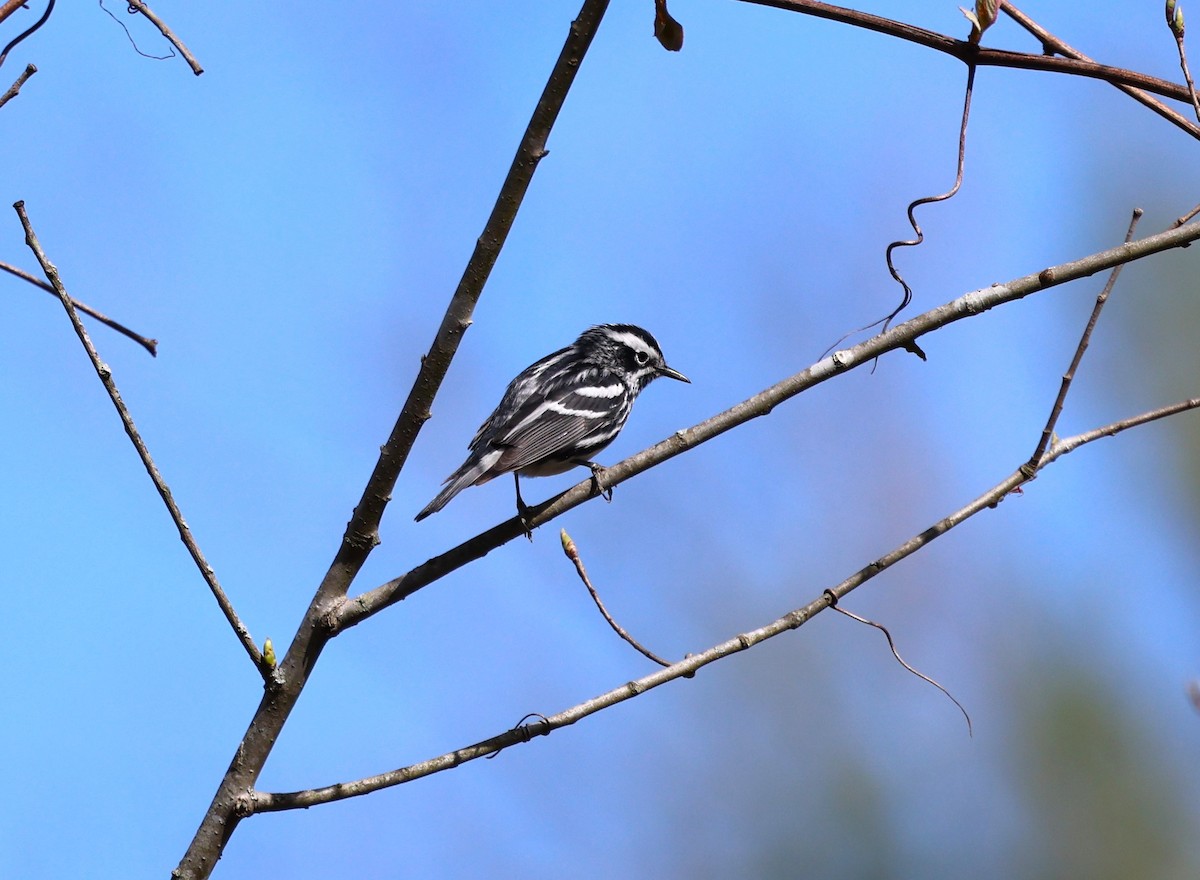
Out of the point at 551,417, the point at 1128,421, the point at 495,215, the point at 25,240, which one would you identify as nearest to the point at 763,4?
the point at 495,215

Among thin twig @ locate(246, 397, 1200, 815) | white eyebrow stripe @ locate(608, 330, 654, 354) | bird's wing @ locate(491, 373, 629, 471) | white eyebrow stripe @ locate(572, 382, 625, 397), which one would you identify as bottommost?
thin twig @ locate(246, 397, 1200, 815)

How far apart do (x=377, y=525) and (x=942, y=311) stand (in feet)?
5.25

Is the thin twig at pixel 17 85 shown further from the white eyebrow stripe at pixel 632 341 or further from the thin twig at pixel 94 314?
the white eyebrow stripe at pixel 632 341

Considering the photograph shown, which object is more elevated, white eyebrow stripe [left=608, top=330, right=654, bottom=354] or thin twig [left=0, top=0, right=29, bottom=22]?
white eyebrow stripe [left=608, top=330, right=654, bottom=354]

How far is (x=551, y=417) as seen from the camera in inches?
212

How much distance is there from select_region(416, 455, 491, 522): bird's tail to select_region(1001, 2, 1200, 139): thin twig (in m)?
2.70

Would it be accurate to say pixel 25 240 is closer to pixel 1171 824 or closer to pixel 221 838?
pixel 221 838

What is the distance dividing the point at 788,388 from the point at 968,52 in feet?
3.09

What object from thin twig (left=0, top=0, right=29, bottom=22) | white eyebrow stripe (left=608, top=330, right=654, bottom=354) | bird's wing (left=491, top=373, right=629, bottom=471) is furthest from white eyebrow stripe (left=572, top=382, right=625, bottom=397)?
thin twig (left=0, top=0, right=29, bottom=22)

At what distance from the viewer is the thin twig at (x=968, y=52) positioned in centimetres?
277

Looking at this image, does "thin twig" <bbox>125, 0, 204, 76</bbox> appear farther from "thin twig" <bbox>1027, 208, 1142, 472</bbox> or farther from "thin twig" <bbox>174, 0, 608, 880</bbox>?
"thin twig" <bbox>1027, 208, 1142, 472</bbox>

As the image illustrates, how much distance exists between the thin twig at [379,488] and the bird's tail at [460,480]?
4.73 ft

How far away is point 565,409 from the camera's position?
18.0 ft

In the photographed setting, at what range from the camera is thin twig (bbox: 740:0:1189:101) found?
Result: 277cm
